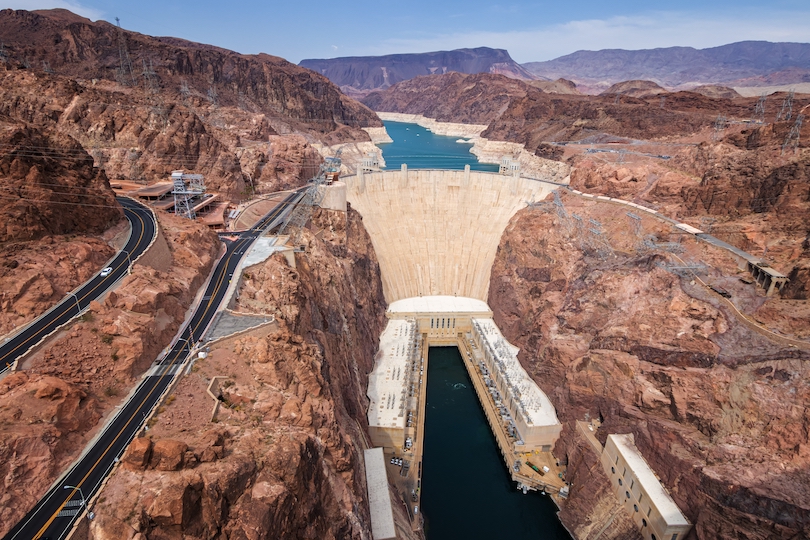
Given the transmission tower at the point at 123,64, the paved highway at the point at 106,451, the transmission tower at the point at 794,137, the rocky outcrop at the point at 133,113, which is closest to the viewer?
the paved highway at the point at 106,451

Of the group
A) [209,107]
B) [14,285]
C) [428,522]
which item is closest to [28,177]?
[14,285]

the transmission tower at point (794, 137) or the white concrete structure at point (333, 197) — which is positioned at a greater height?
the transmission tower at point (794, 137)

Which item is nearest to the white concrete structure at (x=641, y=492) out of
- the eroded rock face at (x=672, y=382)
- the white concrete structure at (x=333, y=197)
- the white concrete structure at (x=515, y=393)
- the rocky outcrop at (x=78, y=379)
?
the eroded rock face at (x=672, y=382)

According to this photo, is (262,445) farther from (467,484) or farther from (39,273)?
(467,484)

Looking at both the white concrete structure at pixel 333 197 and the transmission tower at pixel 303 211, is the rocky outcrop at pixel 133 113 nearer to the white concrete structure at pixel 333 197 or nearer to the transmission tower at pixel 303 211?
the transmission tower at pixel 303 211

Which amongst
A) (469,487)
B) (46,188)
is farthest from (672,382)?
(46,188)

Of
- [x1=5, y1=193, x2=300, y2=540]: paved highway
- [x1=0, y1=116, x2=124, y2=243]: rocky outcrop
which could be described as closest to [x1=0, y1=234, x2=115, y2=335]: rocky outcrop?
[x1=0, y1=116, x2=124, y2=243]: rocky outcrop
